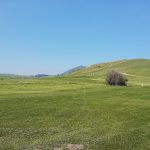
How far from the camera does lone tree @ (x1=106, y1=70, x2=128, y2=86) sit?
72.5 meters

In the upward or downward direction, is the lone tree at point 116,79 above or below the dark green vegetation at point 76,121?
above

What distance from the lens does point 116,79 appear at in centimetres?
7294

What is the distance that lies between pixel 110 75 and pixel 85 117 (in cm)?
3890

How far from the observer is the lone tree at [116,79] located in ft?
238

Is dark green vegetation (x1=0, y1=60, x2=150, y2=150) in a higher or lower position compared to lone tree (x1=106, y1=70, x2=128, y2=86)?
lower

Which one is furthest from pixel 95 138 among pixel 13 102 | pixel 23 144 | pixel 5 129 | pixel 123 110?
pixel 13 102

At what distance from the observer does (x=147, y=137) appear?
2900 cm

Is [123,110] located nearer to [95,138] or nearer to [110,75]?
[95,138]

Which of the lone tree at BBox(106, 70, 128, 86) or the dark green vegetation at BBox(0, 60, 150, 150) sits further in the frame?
the lone tree at BBox(106, 70, 128, 86)

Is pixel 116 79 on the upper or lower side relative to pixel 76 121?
upper

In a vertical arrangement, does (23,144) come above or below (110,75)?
below

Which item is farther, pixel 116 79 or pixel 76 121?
pixel 116 79

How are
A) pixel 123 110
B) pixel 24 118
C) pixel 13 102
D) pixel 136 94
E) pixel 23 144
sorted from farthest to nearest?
1. pixel 136 94
2. pixel 13 102
3. pixel 123 110
4. pixel 24 118
5. pixel 23 144

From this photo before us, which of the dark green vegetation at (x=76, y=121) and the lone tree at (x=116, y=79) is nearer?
the dark green vegetation at (x=76, y=121)
